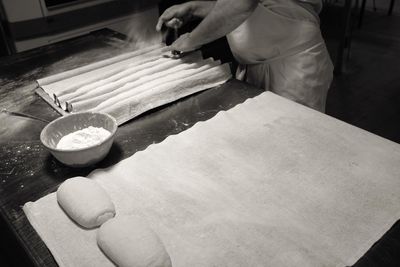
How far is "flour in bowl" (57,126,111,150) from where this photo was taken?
113 centimetres

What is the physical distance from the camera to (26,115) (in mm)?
1421

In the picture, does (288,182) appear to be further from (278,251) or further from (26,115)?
(26,115)

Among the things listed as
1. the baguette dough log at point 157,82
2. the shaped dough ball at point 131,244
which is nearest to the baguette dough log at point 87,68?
the baguette dough log at point 157,82

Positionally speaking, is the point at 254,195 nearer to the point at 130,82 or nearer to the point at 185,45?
the point at 130,82

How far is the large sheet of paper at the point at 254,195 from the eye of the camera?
2.73 feet

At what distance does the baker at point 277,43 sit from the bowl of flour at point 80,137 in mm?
653

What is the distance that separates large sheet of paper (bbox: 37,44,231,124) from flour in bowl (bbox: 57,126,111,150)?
0.49ft

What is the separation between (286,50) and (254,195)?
0.97 metres

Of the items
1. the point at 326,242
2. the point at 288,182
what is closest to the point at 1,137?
the point at 288,182

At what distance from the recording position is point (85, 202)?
2.96 ft

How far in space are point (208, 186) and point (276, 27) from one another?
0.97 metres

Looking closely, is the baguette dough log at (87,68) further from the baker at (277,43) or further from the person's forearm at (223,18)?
the person's forearm at (223,18)

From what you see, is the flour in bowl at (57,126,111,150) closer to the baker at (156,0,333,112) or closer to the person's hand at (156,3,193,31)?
the baker at (156,0,333,112)

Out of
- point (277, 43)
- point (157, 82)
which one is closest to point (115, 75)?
point (157, 82)
